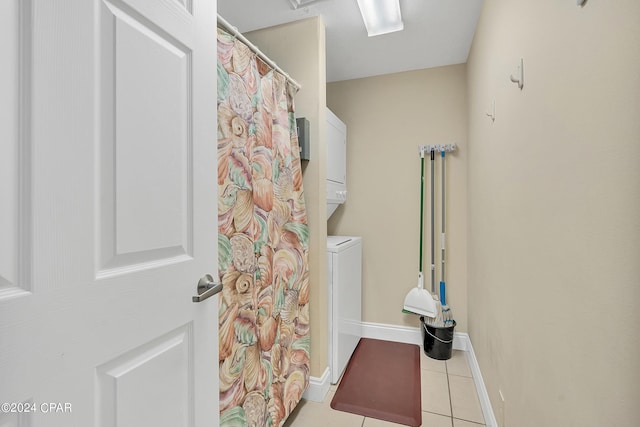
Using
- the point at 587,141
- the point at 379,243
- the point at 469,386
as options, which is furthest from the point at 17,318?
the point at 379,243

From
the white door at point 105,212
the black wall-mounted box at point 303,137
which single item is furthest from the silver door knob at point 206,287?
the black wall-mounted box at point 303,137

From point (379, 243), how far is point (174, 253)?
2.20 m

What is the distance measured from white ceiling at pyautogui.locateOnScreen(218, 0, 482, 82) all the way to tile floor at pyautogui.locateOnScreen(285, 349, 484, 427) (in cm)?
234

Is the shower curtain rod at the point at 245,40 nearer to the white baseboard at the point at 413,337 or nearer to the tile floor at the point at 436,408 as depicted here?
the tile floor at the point at 436,408

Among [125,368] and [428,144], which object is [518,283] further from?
[428,144]

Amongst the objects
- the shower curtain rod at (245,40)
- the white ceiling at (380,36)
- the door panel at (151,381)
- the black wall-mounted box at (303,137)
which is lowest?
the door panel at (151,381)

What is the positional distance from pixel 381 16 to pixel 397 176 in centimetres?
126

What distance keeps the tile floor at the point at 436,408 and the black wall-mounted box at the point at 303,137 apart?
4.91ft

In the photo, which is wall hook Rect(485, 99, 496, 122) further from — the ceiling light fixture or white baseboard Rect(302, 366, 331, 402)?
white baseboard Rect(302, 366, 331, 402)

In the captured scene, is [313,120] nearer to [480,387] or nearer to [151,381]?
[151,381]

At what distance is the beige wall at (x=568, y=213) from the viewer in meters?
0.58

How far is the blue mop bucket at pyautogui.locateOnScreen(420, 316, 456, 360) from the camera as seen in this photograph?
7.83 feet

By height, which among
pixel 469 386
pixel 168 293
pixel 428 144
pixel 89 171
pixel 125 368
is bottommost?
pixel 469 386

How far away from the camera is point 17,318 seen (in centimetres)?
49
